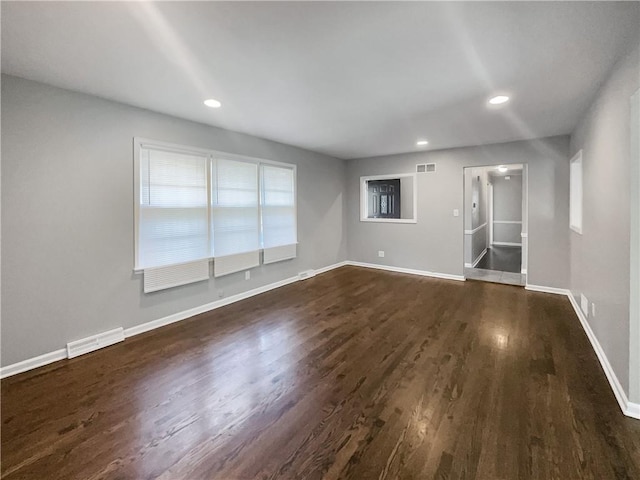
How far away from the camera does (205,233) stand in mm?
4074

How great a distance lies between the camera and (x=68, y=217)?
2.86 meters

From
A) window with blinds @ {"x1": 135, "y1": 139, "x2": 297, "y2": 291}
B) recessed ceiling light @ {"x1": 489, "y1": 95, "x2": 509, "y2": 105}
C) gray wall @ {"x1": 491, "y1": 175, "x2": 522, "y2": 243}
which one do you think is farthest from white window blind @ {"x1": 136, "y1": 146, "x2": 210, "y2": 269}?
gray wall @ {"x1": 491, "y1": 175, "x2": 522, "y2": 243}

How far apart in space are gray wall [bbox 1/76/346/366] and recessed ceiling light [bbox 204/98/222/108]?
73 cm

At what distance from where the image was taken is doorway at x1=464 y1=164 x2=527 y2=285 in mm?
5938

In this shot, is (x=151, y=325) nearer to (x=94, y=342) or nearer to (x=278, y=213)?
(x=94, y=342)

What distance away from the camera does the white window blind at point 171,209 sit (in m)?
3.43

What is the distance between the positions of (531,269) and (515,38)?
420 cm

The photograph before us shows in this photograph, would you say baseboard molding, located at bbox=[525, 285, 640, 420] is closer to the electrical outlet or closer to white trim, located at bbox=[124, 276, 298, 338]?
the electrical outlet

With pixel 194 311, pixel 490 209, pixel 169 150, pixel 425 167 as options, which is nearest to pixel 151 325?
pixel 194 311

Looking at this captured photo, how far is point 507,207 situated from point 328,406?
1020 centimetres

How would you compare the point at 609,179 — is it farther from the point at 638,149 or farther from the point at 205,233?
the point at 205,233

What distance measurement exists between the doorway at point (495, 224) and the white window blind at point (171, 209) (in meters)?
4.98

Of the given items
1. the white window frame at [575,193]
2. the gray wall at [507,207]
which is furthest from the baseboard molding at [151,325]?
the gray wall at [507,207]

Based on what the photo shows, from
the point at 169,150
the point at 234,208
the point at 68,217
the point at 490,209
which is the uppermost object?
the point at 169,150
